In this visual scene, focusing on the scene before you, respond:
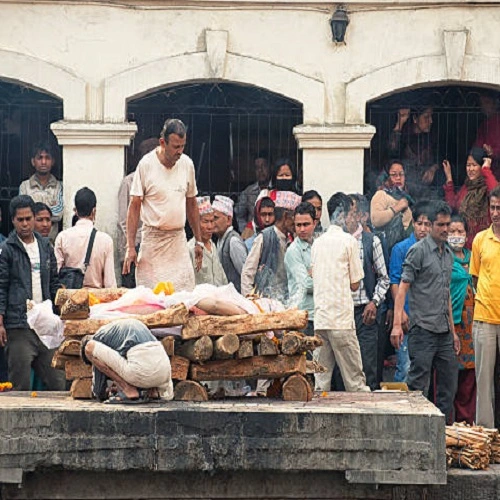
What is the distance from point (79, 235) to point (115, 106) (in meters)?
2.59

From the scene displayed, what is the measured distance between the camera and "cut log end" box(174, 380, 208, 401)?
9.88 metres

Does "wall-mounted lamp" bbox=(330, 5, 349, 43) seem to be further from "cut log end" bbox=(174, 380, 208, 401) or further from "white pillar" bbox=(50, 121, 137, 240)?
"cut log end" bbox=(174, 380, 208, 401)

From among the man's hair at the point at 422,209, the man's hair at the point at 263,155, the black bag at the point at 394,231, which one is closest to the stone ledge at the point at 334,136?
the man's hair at the point at 263,155

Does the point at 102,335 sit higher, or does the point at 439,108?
the point at 439,108

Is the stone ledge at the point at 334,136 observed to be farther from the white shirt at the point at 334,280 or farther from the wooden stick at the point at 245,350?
the wooden stick at the point at 245,350

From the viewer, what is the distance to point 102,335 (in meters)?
9.67

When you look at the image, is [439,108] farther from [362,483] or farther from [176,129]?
[362,483]

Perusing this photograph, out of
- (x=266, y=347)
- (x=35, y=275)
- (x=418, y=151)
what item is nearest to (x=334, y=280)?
(x=35, y=275)

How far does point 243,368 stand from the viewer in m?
9.99

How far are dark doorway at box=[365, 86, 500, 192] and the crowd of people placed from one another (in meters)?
0.82

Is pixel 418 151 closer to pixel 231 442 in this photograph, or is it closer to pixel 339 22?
pixel 339 22

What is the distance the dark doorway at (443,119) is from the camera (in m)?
16.2

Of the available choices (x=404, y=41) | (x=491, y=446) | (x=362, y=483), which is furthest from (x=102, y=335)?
(x=404, y=41)

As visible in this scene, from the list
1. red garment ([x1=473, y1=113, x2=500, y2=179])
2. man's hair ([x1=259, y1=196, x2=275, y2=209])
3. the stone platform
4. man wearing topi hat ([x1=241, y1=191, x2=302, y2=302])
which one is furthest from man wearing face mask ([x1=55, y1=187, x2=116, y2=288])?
red garment ([x1=473, y1=113, x2=500, y2=179])
